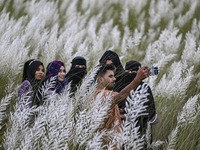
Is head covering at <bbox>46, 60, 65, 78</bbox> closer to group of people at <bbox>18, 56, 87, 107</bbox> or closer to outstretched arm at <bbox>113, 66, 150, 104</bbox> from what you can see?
group of people at <bbox>18, 56, 87, 107</bbox>

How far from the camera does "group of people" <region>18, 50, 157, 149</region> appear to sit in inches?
70.0

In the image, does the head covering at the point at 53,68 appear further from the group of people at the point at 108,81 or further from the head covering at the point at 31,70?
the head covering at the point at 31,70

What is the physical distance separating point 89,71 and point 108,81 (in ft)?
1.10

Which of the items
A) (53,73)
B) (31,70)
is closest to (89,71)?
(31,70)

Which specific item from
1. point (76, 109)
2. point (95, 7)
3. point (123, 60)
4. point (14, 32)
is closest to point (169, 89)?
point (76, 109)

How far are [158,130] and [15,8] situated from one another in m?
5.01

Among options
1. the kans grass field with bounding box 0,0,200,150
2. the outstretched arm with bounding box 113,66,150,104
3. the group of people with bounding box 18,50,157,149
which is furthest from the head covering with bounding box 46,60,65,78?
the outstretched arm with bounding box 113,66,150,104

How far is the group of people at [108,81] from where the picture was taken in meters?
1.78

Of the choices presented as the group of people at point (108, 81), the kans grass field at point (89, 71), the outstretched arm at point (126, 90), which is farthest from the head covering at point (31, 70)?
the outstretched arm at point (126, 90)

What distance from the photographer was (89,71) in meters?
1.86

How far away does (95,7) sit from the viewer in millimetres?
8453

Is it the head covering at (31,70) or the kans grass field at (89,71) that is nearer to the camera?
the kans grass field at (89,71)

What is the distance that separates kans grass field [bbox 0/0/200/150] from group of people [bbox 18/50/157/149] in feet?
0.57

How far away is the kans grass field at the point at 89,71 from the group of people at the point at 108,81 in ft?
0.57
